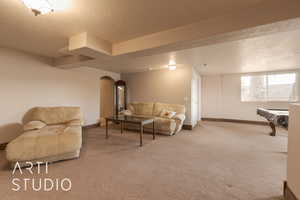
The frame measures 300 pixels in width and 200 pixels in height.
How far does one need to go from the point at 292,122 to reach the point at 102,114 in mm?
6571

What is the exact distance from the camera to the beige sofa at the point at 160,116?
161 inches

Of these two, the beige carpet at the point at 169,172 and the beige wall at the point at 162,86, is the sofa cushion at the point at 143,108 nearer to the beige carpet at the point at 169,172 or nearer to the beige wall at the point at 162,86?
the beige wall at the point at 162,86

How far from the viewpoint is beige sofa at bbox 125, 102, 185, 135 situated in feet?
13.4

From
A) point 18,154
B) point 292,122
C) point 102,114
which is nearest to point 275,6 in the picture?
point 292,122

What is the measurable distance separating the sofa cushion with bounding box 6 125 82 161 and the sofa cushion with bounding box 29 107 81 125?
A: 3.70ft

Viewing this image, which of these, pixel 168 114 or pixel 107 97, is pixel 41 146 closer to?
pixel 168 114

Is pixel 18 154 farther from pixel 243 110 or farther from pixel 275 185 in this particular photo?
pixel 243 110

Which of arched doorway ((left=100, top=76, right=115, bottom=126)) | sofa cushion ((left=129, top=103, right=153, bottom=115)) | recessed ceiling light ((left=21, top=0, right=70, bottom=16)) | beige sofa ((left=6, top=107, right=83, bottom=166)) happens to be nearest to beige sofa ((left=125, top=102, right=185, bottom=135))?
sofa cushion ((left=129, top=103, right=153, bottom=115))

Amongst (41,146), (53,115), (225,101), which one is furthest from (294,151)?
(225,101)

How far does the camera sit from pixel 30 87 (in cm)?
352

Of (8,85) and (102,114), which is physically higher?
(8,85)

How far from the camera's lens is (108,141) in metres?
3.50

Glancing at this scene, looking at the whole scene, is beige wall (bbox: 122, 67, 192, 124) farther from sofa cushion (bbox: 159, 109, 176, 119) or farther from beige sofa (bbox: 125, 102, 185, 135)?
sofa cushion (bbox: 159, 109, 176, 119)

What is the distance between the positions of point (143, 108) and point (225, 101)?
4.25 m
